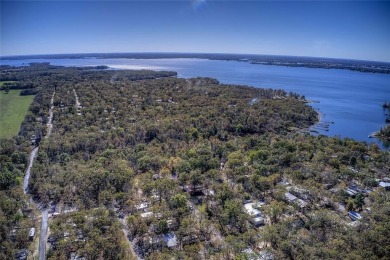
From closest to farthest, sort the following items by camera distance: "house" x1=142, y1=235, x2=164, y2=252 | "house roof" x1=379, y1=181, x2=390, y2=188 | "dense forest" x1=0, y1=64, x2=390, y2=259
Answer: "dense forest" x1=0, y1=64, x2=390, y2=259, "house" x1=142, y1=235, x2=164, y2=252, "house roof" x1=379, y1=181, x2=390, y2=188

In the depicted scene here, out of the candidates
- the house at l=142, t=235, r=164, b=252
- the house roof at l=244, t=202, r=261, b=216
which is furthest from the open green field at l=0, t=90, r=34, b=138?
the house roof at l=244, t=202, r=261, b=216

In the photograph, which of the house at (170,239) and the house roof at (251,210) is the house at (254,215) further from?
the house at (170,239)

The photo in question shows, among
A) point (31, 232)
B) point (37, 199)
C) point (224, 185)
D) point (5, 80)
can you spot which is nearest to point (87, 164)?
point (37, 199)

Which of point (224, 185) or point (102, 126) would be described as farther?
point (102, 126)

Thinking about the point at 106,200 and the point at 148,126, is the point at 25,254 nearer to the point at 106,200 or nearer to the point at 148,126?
the point at 106,200

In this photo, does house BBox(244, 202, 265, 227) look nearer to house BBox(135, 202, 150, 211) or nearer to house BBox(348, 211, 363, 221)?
house BBox(348, 211, 363, 221)

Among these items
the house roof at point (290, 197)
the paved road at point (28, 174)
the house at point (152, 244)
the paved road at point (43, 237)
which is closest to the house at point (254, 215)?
the house roof at point (290, 197)
